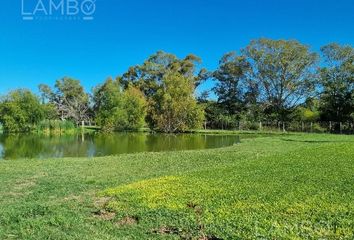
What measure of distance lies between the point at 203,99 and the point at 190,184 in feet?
182

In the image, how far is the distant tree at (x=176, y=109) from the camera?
49094mm

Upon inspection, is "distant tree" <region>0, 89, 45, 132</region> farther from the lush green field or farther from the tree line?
the lush green field

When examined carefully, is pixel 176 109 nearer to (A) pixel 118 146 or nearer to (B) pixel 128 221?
(A) pixel 118 146

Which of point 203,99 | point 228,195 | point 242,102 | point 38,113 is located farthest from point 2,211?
point 203,99

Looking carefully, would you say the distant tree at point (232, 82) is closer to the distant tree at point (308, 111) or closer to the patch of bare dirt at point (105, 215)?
the distant tree at point (308, 111)

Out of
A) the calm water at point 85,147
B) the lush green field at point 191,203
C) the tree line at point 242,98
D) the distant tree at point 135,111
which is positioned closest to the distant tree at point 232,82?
the tree line at point 242,98

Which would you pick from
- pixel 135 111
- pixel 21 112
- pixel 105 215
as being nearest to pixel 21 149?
pixel 105 215

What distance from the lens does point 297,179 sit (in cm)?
Answer: 1041

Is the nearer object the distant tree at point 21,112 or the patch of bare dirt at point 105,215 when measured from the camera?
the patch of bare dirt at point 105,215

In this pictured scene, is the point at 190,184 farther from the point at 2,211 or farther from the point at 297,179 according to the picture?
the point at 2,211

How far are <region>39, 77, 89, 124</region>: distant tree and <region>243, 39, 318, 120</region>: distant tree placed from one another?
32.2 metres

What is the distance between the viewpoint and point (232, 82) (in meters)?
59.4

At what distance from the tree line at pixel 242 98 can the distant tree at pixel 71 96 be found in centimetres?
1541

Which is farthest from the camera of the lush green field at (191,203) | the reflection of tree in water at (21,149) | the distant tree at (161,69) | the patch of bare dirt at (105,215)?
the distant tree at (161,69)
